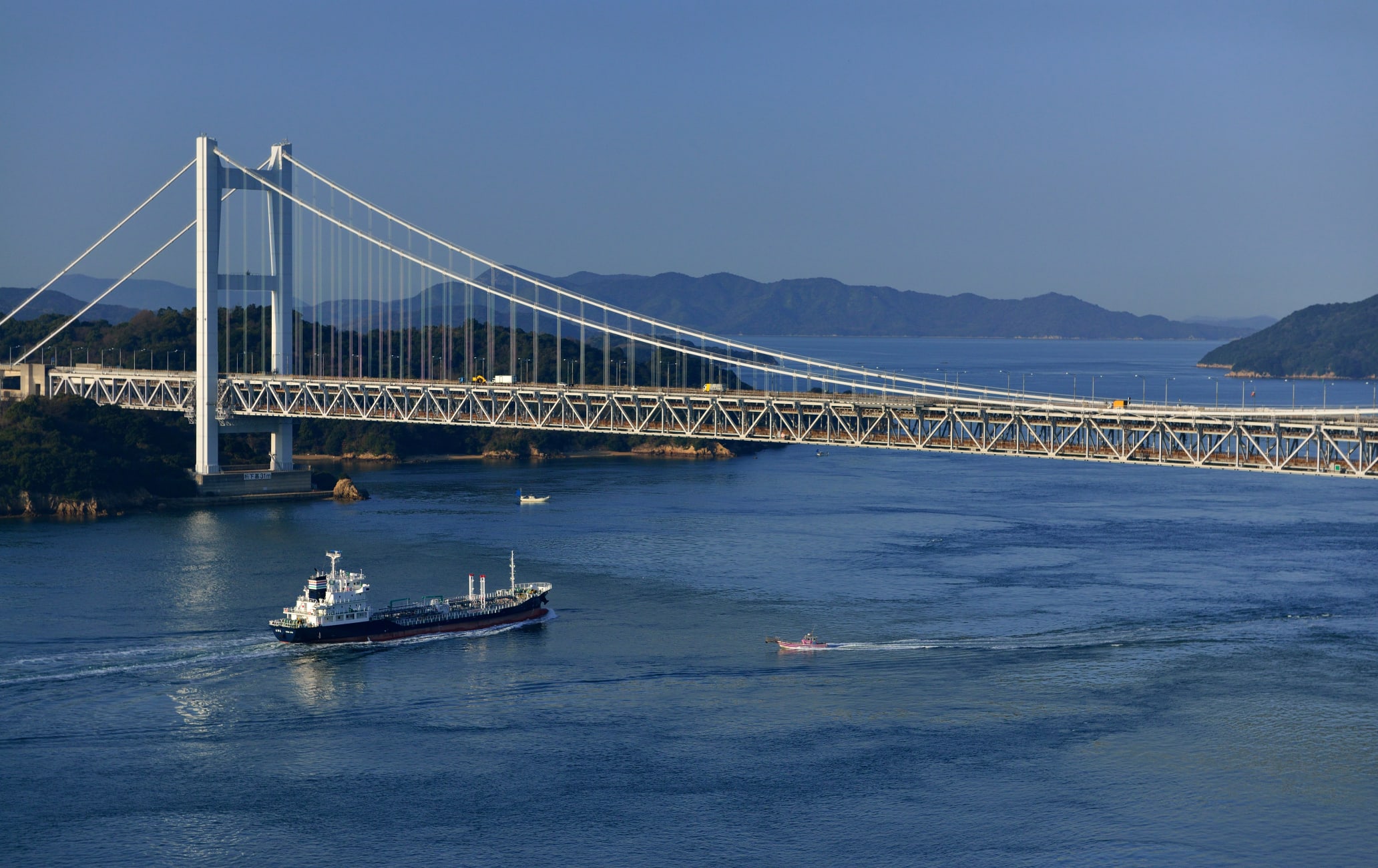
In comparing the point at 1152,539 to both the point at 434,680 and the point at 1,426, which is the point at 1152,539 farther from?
the point at 1,426

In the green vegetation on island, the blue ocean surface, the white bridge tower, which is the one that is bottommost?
the blue ocean surface

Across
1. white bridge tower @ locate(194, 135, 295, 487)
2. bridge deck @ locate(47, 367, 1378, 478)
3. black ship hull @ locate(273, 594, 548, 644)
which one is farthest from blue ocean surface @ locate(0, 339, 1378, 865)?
white bridge tower @ locate(194, 135, 295, 487)

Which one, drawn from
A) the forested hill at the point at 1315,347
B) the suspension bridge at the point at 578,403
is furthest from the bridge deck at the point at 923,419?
the forested hill at the point at 1315,347

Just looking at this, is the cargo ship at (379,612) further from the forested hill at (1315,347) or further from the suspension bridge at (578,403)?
the forested hill at (1315,347)

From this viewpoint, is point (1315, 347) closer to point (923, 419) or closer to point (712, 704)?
point (923, 419)

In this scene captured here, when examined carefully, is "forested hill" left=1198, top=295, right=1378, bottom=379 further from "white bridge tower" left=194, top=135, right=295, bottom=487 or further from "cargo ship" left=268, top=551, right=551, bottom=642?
"cargo ship" left=268, top=551, right=551, bottom=642

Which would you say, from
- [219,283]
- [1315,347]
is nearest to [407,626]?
[219,283]

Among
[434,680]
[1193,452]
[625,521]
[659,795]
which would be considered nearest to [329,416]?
[625,521]
